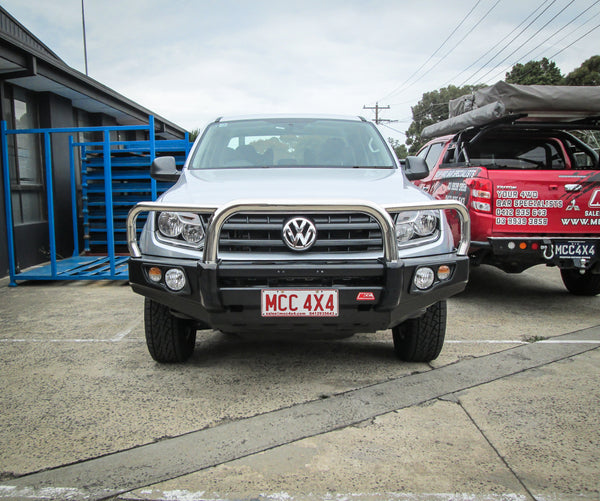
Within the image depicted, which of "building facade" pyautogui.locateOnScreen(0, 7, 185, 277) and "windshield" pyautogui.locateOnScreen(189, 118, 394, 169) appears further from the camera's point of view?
"building facade" pyautogui.locateOnScreen(0, 7, 185, 277)

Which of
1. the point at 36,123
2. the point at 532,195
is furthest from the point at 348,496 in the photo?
the point at 36,123

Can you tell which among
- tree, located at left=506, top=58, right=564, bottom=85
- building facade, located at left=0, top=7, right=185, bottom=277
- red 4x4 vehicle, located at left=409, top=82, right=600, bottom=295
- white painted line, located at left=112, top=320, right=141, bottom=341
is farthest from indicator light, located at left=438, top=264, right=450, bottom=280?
tree, located at left=506, top=58, right=564, bottom=85

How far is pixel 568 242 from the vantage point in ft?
15.5

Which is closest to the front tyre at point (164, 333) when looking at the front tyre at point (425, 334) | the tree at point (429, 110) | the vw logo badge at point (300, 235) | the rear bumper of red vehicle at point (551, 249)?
the vw logo badge at point (300, 235)

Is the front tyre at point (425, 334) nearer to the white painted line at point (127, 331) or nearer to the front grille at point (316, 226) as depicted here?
the front grille at point (316, 226)

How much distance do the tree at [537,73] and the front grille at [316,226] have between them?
35867 millimetres

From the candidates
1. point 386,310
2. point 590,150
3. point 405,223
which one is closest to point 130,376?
point 386,310

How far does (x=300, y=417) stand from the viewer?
2686mm

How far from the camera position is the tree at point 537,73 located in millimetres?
33997

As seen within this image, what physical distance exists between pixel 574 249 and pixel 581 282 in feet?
4.14

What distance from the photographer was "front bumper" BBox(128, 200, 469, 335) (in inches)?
106

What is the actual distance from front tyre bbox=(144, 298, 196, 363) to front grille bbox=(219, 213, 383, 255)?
0.75 meters

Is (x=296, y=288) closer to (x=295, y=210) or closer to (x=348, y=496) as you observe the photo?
(x=295, y=210)

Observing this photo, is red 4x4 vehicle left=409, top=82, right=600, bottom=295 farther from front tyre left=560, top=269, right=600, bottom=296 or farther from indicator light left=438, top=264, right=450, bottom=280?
indicator light left=438, top=264, right=450, bottom=280
